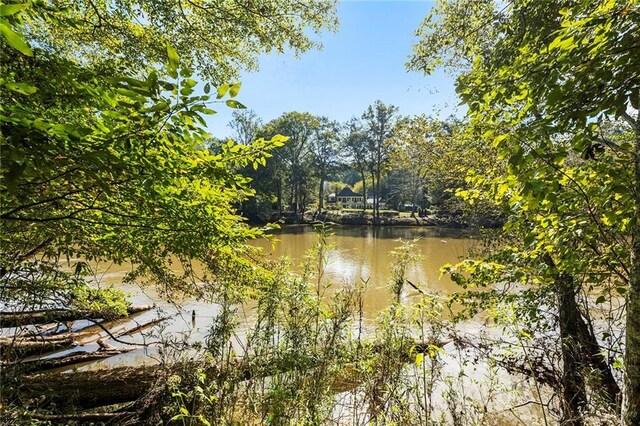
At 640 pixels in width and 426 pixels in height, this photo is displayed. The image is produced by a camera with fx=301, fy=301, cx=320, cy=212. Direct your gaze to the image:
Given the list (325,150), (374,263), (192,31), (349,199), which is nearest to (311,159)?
(325,150)

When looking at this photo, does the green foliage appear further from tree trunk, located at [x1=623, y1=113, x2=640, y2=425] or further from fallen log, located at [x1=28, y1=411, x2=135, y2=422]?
tree trunk, located at [x1=623, y1=113, x2=640, y2=425]

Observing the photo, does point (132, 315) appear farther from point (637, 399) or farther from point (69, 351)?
point (637, 399)

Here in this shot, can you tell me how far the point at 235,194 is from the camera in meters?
2.64

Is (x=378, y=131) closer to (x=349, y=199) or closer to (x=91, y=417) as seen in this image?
(x=349, y=199)

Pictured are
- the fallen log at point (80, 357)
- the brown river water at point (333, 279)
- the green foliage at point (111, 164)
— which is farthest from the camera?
the brown river water at point (333, 279)

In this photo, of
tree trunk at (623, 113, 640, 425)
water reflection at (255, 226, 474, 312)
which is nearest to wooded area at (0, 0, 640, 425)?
tree trunk at (623, 113, 640, 425)

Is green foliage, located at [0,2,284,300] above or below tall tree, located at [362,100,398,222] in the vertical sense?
below

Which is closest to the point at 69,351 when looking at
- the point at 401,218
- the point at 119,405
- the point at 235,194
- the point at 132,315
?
the point at 132,315

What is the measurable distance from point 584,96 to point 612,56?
0.24 metres

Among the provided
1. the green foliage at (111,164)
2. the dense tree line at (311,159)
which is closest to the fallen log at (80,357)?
the green foliage at (111,164)

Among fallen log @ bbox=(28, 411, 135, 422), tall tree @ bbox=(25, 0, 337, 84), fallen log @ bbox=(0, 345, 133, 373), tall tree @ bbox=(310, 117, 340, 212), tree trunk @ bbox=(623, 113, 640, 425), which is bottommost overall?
fallen log @ bbox=(0, 345, 133, 373)

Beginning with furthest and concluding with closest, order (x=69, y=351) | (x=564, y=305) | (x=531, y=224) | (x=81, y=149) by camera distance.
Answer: (x=69, y=351) < (x=564, y=305) < (x=531, y=224) < (x=81, y=149)

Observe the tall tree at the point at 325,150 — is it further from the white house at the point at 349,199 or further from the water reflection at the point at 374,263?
the water reflection at the point at 374,263

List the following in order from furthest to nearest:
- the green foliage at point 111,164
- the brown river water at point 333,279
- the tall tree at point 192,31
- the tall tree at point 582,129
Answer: the brown river water at point 333,279 < the tall tree at point 192,31 < the tall tree at point 582,129 < the green foliage at point 111,164
